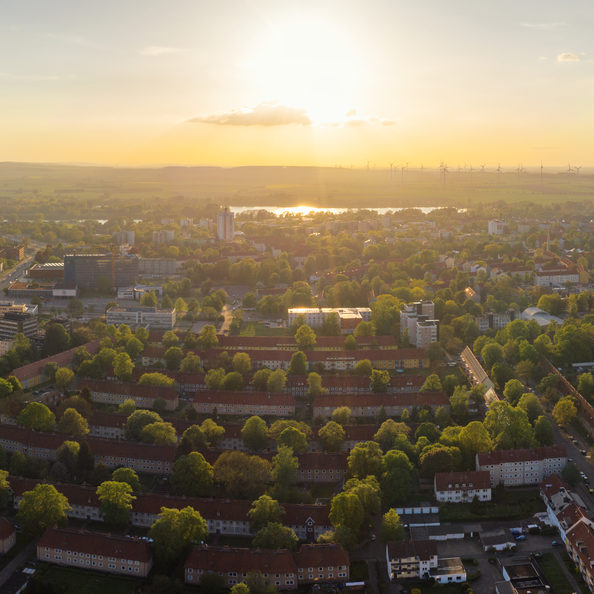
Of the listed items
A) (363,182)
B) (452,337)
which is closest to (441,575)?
(452,337)

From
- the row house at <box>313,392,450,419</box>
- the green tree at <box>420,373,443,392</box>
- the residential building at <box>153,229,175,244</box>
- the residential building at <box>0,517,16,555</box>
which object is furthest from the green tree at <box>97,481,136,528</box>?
the residential building at <box>153,229,175,244</box>

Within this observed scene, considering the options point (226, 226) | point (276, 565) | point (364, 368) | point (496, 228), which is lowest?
point (276, 565)

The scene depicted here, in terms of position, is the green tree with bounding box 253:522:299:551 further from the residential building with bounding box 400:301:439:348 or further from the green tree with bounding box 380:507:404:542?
the residential building with bounding box 400:301:439:348

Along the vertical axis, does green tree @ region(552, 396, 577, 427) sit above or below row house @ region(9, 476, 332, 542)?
above

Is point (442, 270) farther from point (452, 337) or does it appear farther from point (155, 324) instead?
point (155, 324)

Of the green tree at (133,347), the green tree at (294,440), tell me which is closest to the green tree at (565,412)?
the green tree at (294,440)

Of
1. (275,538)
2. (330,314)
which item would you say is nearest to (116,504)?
(275,538)

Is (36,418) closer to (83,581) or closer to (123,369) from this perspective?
(123,369)
